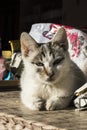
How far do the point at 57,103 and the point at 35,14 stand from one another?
166 inches

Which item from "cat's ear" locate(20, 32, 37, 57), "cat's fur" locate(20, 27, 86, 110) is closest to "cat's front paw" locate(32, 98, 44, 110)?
"cat's fur" locate(20, 27, 86, 110)

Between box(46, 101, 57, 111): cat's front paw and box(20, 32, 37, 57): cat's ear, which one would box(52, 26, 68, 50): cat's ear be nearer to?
box(20, 32, 37, 57): cat's ear

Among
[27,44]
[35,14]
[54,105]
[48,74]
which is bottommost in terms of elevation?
[35,14]

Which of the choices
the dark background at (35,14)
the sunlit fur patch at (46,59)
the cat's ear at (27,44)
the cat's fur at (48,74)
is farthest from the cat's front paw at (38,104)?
the dark background at (35,14)

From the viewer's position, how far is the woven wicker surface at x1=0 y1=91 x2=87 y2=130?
1610 mm

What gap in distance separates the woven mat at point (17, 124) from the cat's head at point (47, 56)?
0.83 feet

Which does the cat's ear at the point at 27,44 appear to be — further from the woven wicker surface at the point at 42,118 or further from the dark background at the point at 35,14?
the dark background at the point at 35,14

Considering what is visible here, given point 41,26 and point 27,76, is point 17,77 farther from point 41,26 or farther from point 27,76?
point 27,76

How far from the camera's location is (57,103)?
1.99m

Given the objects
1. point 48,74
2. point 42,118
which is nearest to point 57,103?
point 48,74

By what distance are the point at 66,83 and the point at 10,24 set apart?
466 cm

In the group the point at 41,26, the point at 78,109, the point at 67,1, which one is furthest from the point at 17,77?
the point at 67,1

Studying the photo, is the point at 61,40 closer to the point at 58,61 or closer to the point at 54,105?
the point at 58,61

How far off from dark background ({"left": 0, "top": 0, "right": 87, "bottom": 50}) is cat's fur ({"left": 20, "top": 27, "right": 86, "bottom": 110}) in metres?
3.03
